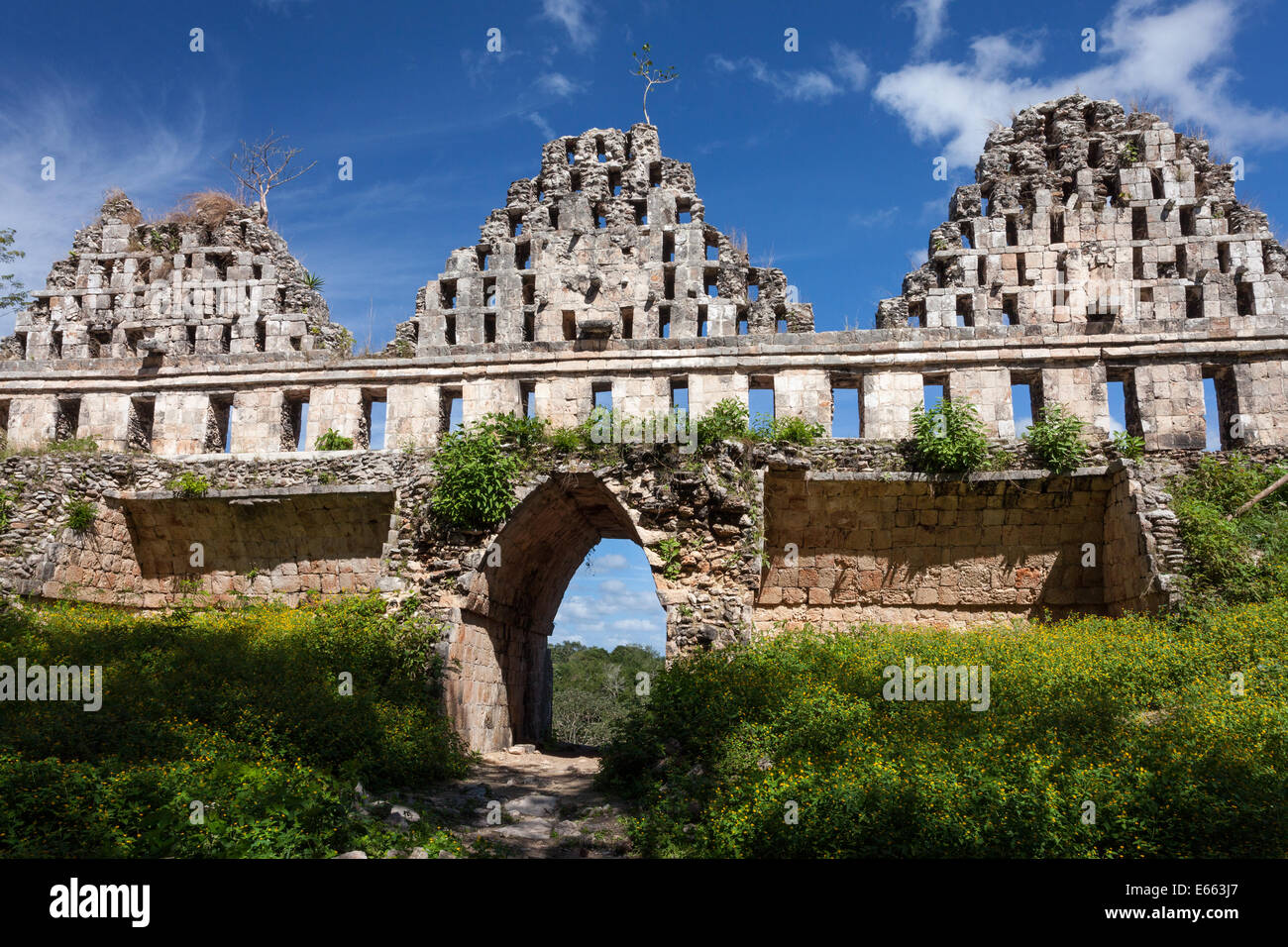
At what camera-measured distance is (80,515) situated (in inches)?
740

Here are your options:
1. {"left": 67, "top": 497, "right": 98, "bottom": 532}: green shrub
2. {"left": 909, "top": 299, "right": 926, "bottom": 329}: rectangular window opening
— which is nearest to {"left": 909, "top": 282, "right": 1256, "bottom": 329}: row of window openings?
{"left": 909, "top": 299, "right": 926, "bottom": 329}: rectangular window opening

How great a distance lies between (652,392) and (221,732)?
13.5m

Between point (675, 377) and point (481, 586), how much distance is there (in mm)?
8153

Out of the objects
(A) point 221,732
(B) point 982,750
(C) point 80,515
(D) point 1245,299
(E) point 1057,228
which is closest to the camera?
(B) point 982,750

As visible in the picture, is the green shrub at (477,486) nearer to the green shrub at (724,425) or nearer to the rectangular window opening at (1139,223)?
the green shrub at (724,425)

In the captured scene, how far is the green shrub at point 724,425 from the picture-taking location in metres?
16.8

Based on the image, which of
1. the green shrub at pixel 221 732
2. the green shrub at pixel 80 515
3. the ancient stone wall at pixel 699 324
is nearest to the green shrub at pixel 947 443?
the ancient stone wall at pixel 699 324

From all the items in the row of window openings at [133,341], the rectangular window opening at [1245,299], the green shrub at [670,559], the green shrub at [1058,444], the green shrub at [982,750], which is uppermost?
the row of window openings at [133,341]

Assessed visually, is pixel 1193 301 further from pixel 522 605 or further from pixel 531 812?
pixel 531 812

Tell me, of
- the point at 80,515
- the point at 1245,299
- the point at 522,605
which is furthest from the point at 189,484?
the point at 1245,299

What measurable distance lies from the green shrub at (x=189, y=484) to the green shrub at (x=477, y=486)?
5.90 m

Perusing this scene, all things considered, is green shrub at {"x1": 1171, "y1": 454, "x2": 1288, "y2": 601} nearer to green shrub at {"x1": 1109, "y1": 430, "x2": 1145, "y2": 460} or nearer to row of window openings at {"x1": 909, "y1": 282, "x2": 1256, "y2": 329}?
green shrub at {"x1": 1109, "y1": 430, "x2": 1145, "y2": 460}
